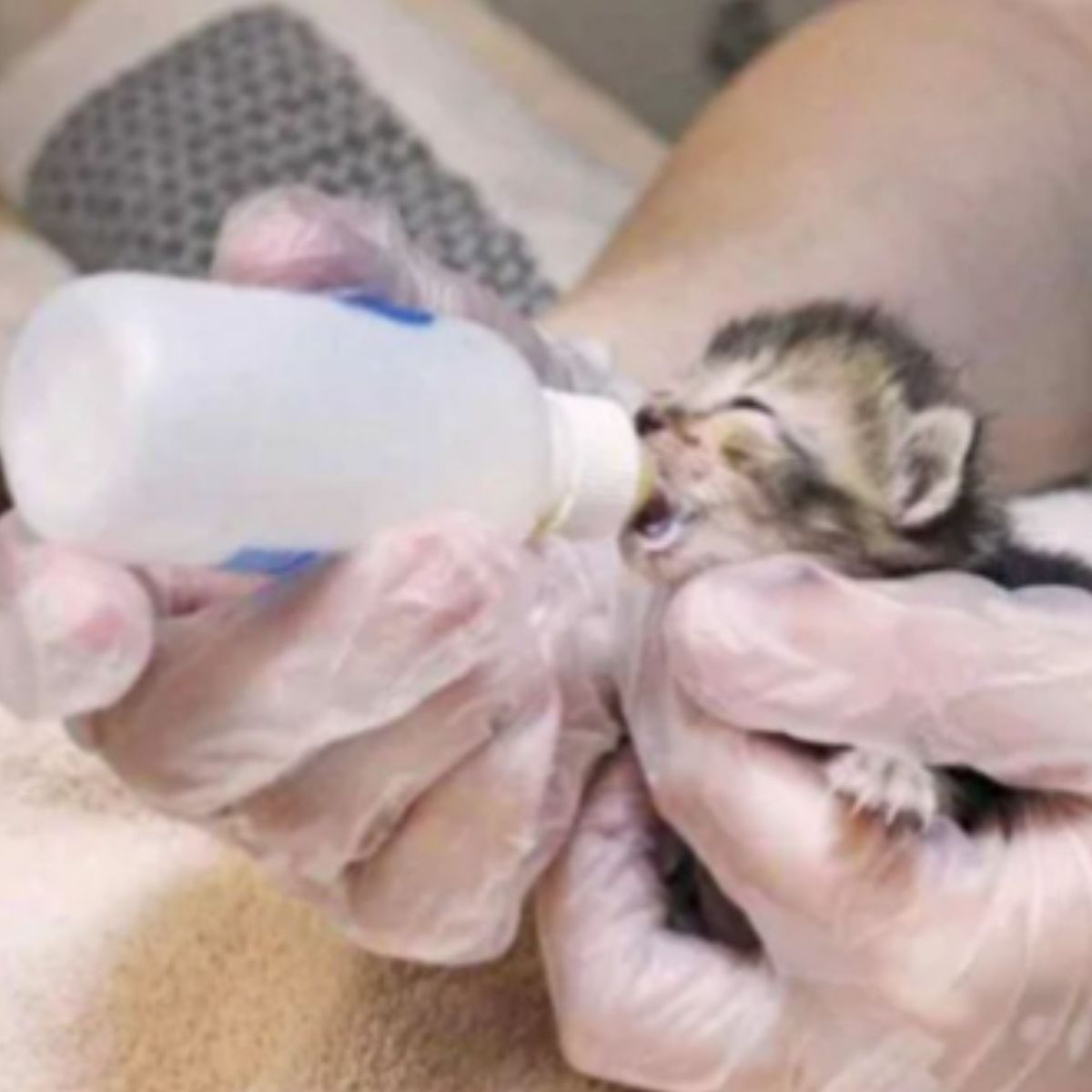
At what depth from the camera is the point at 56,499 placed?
508 millimetres

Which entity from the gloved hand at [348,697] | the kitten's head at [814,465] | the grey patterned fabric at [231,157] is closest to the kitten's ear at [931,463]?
the kitten's head at [814,465]

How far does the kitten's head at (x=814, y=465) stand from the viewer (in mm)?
675

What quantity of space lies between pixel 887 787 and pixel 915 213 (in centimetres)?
45

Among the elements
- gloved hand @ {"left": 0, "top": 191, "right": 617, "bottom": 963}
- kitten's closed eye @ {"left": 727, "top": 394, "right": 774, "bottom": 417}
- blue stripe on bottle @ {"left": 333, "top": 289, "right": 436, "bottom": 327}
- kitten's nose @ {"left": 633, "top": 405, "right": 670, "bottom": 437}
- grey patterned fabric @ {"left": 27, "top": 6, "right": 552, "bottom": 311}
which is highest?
blue stripe on bottle @ {"left": 333, "top": 289, "right": 436, "bottom": 327}

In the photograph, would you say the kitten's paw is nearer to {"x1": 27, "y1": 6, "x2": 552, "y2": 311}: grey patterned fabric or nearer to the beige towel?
the beige towel

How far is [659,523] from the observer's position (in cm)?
66

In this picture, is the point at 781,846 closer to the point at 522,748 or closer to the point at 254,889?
the point at 522,748

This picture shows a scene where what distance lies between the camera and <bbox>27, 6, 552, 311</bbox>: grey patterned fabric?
1.41m

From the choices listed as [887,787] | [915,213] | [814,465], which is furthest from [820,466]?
[915,213]

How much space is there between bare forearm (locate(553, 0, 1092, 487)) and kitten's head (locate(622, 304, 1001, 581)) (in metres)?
0.22

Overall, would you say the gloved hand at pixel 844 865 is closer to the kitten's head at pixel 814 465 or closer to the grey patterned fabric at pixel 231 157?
the kitten's head at pixel 814 465

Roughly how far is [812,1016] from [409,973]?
13 centimetres

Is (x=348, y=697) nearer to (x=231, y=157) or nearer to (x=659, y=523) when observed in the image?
(x=659, y=523)

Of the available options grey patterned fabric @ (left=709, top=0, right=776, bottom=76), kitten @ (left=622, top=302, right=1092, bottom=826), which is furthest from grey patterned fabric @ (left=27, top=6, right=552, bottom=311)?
kitten @ (left=622, top=302, right=1092, bottom=826)
